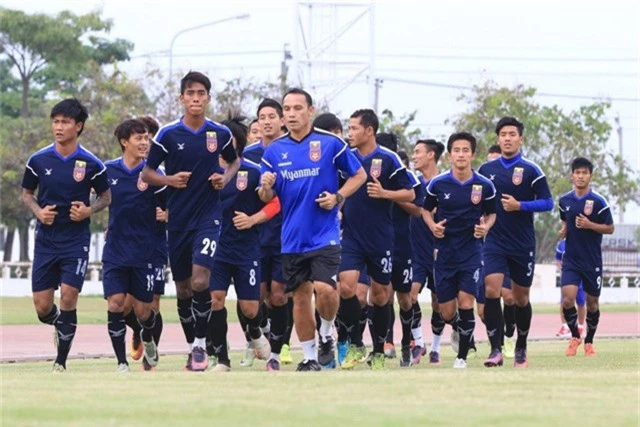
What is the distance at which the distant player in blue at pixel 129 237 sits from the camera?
626 inches

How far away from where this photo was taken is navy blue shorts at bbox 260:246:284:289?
1761 cm

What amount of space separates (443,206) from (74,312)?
4.18 m

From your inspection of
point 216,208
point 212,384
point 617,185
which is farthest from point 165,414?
point 617,185

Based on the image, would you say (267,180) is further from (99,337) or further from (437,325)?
(99,337)

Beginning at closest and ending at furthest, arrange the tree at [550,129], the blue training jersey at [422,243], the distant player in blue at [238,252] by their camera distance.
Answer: the distant player in blue at [238,252], the blue training jersey at [422,243], the tree at [550,129]

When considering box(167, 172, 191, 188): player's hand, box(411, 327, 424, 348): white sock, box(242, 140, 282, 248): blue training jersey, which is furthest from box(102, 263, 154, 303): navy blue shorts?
box(411, 327, 424, 348): white sock

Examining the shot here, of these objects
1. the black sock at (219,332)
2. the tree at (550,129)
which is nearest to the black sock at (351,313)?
the black sock at (219,332)

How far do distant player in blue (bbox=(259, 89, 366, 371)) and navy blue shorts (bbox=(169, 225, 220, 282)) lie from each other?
1.07 m

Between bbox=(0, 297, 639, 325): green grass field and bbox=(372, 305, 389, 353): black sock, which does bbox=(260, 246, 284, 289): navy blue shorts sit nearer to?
bbox=(372, 305, 389, 353): black sock

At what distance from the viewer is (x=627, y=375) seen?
12.6 m

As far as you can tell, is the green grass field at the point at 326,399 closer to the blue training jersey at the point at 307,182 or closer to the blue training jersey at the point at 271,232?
the blue training jersey at the point at 307,182

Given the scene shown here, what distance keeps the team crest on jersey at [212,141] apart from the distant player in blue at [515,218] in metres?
3.72

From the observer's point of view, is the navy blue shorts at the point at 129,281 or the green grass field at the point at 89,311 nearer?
the navy blue shorts at the point at 129,281

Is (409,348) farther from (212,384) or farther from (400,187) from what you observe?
(212,384)
